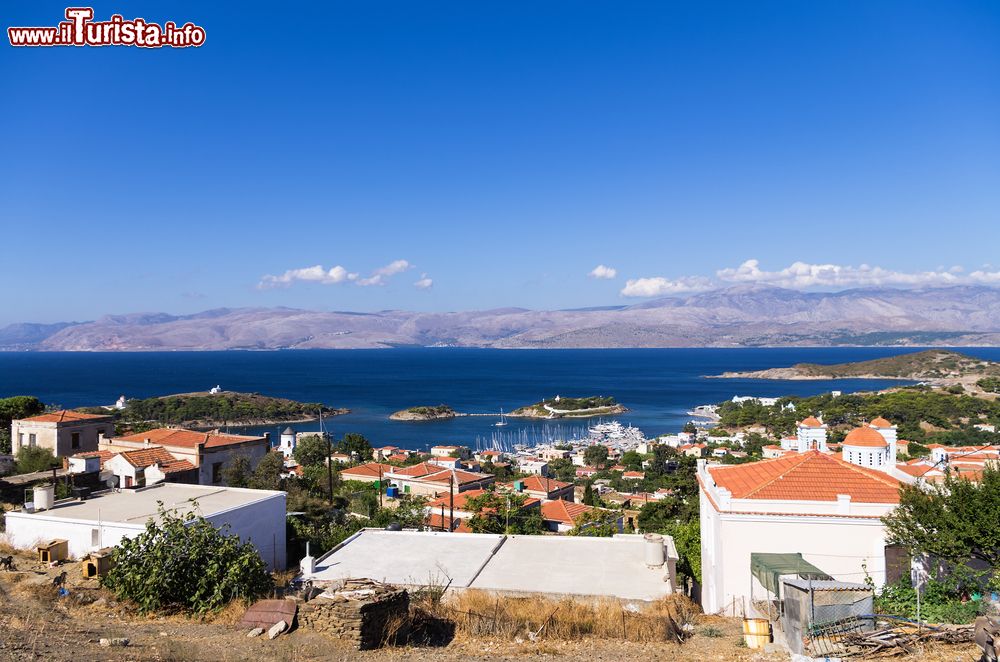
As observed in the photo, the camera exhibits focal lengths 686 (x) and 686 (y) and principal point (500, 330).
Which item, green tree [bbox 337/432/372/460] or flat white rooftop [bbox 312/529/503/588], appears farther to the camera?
green tree [bbox 337/432/372/460]

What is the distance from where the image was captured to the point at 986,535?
860 centimetres

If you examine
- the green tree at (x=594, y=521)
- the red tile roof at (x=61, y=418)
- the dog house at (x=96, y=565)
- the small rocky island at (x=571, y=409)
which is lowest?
the small rocky island at (x=571, y=409)

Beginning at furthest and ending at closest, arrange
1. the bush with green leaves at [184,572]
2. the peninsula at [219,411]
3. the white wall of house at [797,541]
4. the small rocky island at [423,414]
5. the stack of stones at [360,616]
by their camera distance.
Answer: the small rocky island at [423,414]
the peninsula at [219,411]
the white wall of house at [797,541]
the bush with green leaves at [184,572]
the stack of stones at [360,616]

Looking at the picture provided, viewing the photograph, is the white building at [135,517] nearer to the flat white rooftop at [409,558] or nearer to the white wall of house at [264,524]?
the white wall of house at [264,524]

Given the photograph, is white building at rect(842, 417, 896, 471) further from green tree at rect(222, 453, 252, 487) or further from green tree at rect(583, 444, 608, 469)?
green tree at rect(583, 444, 608, 469)

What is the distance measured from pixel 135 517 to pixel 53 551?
1147mm

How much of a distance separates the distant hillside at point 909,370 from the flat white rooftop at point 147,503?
112m

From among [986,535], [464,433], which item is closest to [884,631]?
[986,535]

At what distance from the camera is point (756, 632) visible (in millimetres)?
7180

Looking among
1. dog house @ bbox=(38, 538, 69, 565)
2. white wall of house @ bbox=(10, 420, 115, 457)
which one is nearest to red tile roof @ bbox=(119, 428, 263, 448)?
white wall of house @ bbox=(10, 420, 115, 457)

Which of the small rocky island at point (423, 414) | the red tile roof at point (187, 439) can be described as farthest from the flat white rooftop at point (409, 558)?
the small rocky island at point (423, 414)

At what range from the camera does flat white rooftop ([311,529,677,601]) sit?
931 centimetres

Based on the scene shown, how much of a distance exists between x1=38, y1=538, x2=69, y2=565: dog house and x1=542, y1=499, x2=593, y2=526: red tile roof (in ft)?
50.7

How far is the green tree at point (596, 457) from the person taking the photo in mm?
52209
